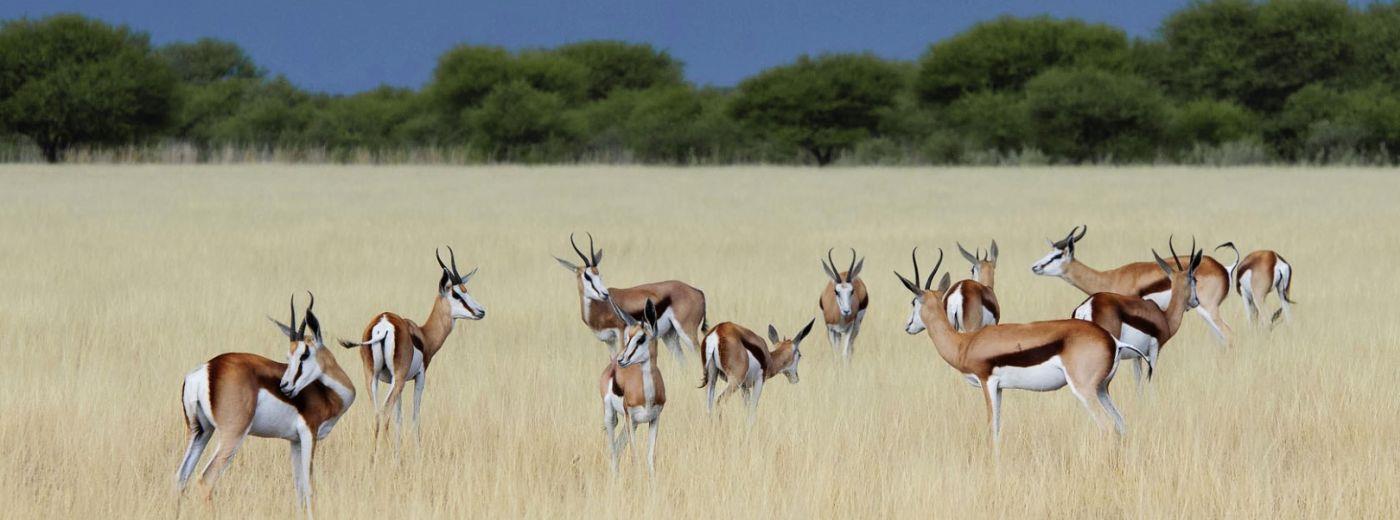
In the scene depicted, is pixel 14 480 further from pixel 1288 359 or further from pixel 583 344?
pixel 1288 359

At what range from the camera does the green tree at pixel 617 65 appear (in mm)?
104812

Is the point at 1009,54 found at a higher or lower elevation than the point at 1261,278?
higher

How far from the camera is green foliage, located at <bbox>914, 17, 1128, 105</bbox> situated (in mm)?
73188

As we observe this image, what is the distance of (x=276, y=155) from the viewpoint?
57.8 meters

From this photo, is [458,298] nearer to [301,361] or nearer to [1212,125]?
[301,361]

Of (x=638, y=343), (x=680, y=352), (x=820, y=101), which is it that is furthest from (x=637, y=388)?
(x=820, y=101)

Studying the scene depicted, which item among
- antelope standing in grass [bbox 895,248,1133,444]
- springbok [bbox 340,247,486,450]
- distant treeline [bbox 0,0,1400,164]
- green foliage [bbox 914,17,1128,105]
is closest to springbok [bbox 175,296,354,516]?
springbok [bbox 340,247,486,450]

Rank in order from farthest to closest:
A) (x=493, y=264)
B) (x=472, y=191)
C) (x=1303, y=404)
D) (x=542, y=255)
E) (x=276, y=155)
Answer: (x=276, y=155)
(x=472, y=191)
(x=542, y=255)
(x=493, y=264)
(x=1303, y=404)

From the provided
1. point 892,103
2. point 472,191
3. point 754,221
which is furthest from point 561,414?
point 892,103

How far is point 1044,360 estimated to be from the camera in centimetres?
625

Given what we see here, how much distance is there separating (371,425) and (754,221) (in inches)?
646

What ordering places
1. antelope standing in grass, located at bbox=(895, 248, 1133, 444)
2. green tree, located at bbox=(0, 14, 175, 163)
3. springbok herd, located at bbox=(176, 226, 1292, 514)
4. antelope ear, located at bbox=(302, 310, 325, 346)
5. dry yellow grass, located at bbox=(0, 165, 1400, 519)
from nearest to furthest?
antelope ear, located at bbox=(302, 310, 325, 346), springbok herd, located at bbox=(176, 226, 1292, 514), dry yellow grass, located at bbox=(0, 165, 1400, 519), antelope standing in grass, located at bbox=(895, 248, 1133, 444), green tree, located at bbox=(0, 14, 175, 163)

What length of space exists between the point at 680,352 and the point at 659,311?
393 mm

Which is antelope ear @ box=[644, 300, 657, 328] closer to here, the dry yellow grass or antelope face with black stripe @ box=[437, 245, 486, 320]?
the dry yellow grass
